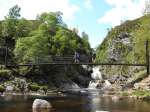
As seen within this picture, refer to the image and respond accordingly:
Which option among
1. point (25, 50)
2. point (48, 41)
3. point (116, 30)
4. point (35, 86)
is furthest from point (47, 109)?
point (116, 30)

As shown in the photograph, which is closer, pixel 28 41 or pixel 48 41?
pixel 28 41

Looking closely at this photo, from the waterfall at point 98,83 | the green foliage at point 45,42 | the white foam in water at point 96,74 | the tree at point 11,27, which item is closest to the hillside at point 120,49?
the white foam in water at point 96,74

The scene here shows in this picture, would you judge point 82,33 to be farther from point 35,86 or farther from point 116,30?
point 35,86

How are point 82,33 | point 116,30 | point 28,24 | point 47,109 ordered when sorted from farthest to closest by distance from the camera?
1. point 82,33
2. point 116,30
3. point 28,24
4. point 47,109

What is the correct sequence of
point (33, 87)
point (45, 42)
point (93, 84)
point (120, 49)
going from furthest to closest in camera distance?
point (120, 49), point (93, 84), point (45, 42), point (33, 87)

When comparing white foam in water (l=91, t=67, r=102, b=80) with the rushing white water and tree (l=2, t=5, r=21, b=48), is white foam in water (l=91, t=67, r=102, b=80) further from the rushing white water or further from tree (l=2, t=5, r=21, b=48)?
tree (l=2, t=5, r=21, b=48)

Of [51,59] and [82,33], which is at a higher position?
[82,33]

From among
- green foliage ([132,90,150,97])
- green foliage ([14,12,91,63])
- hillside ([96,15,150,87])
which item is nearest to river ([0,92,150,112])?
green foliage ([132,90,150,97])

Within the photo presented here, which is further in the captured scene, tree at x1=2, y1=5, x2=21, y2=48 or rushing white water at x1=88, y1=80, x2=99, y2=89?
tree at x1=2, y1=5, x2=21, y2=48

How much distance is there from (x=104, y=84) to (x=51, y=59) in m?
16.6

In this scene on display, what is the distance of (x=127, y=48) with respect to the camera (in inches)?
5064

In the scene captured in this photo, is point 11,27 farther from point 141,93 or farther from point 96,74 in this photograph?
point 141,93

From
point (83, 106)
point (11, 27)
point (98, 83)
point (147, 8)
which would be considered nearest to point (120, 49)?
point (98, 83)

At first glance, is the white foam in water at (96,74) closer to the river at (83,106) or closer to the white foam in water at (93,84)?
the white foam in water at (93,84)
